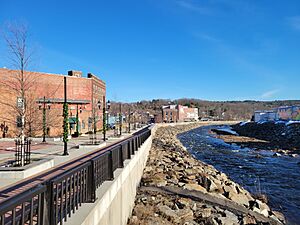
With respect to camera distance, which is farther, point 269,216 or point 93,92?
point 93,92

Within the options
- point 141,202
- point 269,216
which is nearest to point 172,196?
point 141,202

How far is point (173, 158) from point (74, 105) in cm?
2316

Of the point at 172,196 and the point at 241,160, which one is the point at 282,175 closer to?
the point at 241,160

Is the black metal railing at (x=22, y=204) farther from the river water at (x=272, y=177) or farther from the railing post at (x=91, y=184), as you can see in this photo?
the river water at (x=272, y=177)

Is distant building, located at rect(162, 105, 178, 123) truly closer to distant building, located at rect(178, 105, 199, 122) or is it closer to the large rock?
distant building, located at rect(178, 105, 199, 122)

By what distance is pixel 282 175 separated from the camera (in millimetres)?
18906

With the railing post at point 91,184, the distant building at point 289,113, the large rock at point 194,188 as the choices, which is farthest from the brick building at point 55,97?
the distant building at point 289,113

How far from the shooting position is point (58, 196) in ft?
14.4

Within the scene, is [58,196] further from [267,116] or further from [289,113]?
[267,116]

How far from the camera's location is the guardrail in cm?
305

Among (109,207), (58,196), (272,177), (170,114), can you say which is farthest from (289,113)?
(58,196)

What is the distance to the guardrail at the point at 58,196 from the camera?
120 inches

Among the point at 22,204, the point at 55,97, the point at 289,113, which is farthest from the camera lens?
the point at 289,113

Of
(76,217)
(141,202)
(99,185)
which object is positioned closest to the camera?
(76,217)
